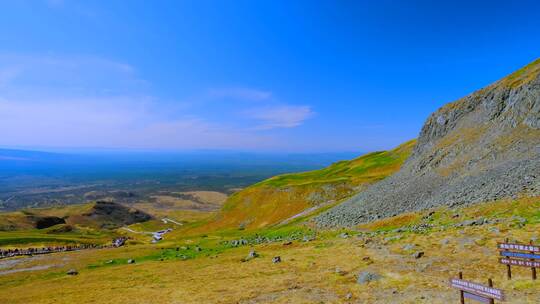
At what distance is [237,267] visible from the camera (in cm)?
3117

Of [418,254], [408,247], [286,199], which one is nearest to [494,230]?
[408,247]

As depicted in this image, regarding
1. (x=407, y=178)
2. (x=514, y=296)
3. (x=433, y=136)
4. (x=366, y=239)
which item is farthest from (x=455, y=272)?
(x=433, y=136)

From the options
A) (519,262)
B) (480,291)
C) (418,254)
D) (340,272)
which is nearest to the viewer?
(480,291)

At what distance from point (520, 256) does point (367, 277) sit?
8613mm

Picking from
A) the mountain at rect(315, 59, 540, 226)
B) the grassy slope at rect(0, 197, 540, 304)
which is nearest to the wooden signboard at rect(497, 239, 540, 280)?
the grassy slope at rect(0, 197, 540, 304)

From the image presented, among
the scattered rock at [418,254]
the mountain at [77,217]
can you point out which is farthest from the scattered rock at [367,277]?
the mountain at [77,217]

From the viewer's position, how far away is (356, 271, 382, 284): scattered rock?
20.7 meters

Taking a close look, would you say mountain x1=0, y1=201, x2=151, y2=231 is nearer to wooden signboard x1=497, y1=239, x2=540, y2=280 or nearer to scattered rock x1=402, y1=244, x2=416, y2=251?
scattered rock x1=402, y1=244, x2=416, y2=251

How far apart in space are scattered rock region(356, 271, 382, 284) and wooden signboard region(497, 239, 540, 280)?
7.15 m

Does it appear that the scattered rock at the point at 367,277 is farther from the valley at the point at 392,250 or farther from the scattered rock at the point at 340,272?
the scattered rock at the point at 340,272

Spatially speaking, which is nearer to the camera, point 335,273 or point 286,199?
point 335,273

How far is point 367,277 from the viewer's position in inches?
824

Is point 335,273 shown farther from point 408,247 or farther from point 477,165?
point 477,165

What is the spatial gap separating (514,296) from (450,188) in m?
28.6
